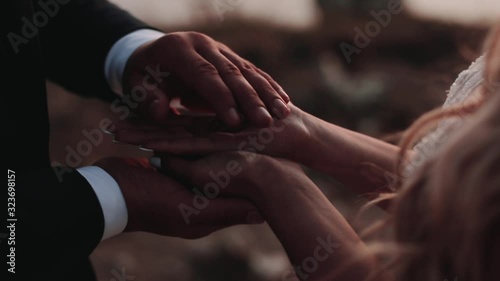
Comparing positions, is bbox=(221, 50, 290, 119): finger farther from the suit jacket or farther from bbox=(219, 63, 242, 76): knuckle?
the suit jacket

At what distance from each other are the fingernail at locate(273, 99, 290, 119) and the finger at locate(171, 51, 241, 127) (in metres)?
0.09

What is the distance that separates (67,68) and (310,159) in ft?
1.85

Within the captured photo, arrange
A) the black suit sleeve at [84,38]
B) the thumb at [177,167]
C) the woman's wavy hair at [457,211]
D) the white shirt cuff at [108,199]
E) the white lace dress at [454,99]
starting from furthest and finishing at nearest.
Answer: the black suit sleeve at [84,38], the thumb at [177,167], the white shirt cuff at [108,199], the white lace dress at [454,99], the woman's wavy hair at [457,211]

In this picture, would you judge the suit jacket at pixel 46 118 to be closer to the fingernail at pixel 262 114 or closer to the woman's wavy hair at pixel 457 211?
the fingernail at pixel 262 114

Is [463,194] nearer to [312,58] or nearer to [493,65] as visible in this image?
[493,65]

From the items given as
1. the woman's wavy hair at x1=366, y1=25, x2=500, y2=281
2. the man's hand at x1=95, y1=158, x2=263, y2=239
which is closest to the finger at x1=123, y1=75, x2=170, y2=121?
the man's hand at x1=95, y1=158, x2=263, y2=239

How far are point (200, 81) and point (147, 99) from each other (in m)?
0.11

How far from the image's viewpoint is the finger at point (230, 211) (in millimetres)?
1487

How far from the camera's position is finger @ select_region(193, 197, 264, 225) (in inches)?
58.6

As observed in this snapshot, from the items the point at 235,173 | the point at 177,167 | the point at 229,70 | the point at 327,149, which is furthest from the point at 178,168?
the point at 327,149

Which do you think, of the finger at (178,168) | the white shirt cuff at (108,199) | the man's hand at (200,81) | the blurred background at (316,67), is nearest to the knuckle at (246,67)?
the man's hand at (200,81)

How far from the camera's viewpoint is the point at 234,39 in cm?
498

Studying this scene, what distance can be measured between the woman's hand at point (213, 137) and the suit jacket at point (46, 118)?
160 mm

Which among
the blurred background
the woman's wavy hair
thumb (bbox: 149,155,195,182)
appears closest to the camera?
the woman's wavy hair
